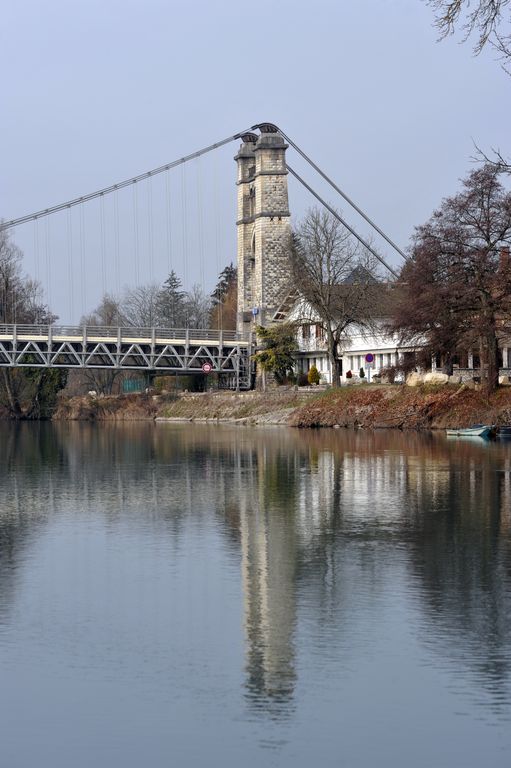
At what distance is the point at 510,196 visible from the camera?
54438 mm

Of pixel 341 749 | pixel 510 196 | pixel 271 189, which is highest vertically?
pixel 271 189

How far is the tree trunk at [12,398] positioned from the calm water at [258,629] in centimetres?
7401

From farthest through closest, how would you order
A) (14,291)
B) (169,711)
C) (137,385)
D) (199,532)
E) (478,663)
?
(137,385)
(14,291)
(199,532)
(478,663)
(169,711)

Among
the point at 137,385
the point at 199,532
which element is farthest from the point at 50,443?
the point at 137,385

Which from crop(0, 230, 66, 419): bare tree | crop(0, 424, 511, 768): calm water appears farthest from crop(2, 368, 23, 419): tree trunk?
crop(0, 424, 511, 768): calm water

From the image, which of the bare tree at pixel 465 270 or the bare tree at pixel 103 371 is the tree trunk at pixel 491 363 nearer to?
the bare tree at pixel 465 270

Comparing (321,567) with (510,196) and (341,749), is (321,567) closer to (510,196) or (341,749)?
(341,749)

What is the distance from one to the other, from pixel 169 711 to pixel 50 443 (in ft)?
144

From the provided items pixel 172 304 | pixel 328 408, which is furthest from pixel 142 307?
pixel 328 408

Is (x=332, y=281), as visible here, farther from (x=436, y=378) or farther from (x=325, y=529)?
(x=325, y=529)

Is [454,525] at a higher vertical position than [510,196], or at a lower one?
lower

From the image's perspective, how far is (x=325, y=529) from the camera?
1973 centimetres

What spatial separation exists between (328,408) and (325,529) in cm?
4685

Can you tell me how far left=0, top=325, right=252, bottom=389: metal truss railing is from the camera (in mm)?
90375
